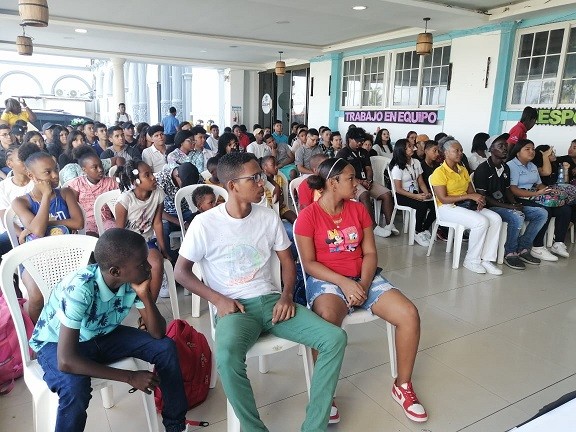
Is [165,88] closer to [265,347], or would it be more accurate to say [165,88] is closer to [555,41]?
[555,41]

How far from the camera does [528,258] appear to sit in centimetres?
407

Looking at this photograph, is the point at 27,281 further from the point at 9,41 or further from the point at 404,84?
the point at 9,41

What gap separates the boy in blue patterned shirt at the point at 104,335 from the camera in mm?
1432

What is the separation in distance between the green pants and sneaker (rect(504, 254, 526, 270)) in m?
2.80

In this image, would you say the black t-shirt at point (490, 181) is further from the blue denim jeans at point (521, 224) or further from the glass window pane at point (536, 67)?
the glass window pane at point (536, 67)

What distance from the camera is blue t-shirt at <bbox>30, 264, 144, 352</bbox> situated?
4.68 feet

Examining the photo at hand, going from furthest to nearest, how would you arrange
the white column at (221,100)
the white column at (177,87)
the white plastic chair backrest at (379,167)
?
the white column at (177,87) < the white column at (221,100) < the white plastic chair backrest at (379,167)

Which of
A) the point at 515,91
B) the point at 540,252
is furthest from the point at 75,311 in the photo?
the point at 515,91

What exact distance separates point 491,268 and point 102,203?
10.3 feet

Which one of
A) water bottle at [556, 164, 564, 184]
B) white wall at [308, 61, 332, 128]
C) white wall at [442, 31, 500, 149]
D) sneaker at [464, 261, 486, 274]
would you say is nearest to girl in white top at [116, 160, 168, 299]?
sneaker at [464, 261, 486, 274]

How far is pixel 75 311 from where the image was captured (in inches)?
55.8

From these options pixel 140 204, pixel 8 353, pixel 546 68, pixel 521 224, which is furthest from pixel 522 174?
pixel 8 353

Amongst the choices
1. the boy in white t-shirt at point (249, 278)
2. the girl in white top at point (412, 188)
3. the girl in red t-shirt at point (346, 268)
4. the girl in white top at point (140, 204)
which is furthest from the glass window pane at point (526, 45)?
the boy in white t-shirt at point (249, 278)

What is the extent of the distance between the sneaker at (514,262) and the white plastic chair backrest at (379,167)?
183 centimetres
